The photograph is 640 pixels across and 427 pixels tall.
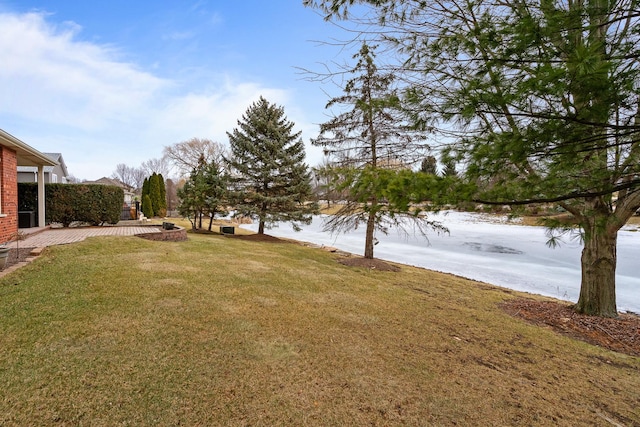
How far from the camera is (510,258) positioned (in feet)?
38.0

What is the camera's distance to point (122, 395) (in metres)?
1.99

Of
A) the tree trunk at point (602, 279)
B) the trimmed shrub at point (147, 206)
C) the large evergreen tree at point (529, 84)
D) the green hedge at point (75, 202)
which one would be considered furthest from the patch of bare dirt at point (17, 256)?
the trimmed shrub at point (147, 206)

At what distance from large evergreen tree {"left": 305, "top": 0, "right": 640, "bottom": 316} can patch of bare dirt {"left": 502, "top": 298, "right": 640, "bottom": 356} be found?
266 cm

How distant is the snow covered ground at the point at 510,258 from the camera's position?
7.92 metres

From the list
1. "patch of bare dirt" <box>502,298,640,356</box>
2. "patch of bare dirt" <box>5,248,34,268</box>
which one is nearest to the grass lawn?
"patch of bare dirt" <box>502,298,640,356</box>

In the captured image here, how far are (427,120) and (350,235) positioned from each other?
1489cm

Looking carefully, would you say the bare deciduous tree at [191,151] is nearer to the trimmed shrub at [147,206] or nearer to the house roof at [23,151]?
the trimmed shrub at [147,206]

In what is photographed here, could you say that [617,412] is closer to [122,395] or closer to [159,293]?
[122,395]

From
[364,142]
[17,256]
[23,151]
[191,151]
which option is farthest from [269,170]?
[191,151]

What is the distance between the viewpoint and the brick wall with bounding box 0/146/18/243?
6992 mm

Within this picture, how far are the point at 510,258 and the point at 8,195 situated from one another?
1599 cm

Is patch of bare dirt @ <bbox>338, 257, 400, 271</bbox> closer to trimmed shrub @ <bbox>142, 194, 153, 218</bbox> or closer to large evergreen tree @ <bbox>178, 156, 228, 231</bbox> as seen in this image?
large evergreen tree @ <bbox>178, 156, 228, 231</bbox>

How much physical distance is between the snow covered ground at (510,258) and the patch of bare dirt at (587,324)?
128 cm

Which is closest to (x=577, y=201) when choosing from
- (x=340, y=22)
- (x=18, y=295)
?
(x=340, y=22)
